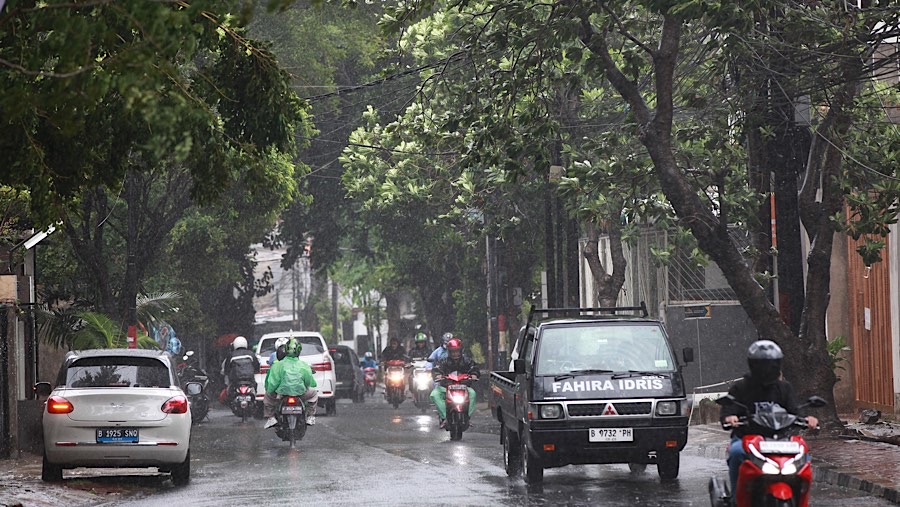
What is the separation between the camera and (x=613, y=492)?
13.1 metres

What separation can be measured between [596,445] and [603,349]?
1173 millimetres

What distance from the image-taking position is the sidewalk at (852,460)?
1278 cm

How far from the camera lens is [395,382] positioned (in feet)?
109

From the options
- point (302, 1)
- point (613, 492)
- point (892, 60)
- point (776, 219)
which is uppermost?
point (302, 1)

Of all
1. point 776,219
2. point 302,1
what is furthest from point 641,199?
point 302,1

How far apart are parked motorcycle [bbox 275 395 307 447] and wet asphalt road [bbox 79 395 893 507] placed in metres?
0.19

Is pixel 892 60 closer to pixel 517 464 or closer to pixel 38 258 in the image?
pixel 517 464

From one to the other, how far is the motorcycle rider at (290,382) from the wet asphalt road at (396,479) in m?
0.60

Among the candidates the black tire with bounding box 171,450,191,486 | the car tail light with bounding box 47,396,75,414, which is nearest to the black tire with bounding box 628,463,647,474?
the black tire with bounding box 171,450,191,486

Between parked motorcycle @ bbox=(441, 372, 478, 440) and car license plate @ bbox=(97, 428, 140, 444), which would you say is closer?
car license plate @ bbox=(97, 428, 140, 444)

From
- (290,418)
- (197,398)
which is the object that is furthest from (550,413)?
(197,398)

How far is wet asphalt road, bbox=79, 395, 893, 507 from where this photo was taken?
12594 mm

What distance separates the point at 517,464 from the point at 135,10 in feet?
28.8

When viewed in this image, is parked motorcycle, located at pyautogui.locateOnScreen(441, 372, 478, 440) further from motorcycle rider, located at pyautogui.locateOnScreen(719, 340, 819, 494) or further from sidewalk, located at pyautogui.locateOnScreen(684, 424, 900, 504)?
motorcycle rider, located at pyautogui.locateOnScreen(719, 340, 819, 494)
